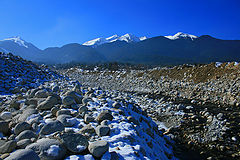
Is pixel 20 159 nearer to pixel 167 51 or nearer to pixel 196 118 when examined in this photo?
pixel 196 118

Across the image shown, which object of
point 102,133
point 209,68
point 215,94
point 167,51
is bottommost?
point 215,94

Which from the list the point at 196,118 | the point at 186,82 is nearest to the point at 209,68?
the point at 186,82

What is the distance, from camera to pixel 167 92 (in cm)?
1584

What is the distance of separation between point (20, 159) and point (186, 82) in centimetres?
1611

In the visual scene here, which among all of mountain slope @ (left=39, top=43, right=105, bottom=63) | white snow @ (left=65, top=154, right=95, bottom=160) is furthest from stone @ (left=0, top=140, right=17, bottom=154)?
mountain slope @ (left=39, top=43, right=105, bottom=63)

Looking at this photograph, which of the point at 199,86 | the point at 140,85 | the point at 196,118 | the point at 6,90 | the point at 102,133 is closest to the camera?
the point at 102,133

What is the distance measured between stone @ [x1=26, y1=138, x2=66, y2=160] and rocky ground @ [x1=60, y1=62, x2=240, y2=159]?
4.30 metres

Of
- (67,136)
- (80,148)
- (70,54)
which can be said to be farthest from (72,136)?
(70,54)

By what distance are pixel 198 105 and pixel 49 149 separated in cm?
1099

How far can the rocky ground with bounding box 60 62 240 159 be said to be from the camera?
5.55m

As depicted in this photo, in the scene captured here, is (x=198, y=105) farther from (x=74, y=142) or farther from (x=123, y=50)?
(x=123, y=50)

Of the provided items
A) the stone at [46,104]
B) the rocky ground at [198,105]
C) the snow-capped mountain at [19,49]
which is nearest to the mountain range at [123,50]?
the snow-capped mountain at [19,49]

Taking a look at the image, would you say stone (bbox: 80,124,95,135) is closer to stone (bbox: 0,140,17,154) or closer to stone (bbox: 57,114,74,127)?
stone (bbox: 57,114,74,127)

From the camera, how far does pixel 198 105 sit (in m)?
10.8
